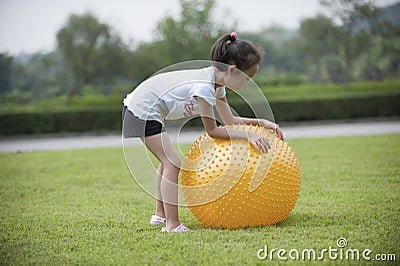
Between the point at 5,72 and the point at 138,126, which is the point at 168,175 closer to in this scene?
the point at 138,126

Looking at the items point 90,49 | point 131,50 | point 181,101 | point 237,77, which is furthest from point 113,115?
point 237,77

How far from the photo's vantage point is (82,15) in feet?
80.4

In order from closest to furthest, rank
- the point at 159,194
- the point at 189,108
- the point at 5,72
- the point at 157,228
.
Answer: the point at 189,108 → the point at 157,228 → the point at 159,194 → the point at 5,72

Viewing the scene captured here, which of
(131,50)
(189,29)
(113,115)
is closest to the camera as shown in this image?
(113,115)

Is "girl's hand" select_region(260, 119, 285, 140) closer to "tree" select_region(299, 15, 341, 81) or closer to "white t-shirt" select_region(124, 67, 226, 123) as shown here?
"white t-shirt" select_region(124, 67, 226, 123)

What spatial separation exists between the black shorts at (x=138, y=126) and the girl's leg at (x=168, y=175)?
0.05m

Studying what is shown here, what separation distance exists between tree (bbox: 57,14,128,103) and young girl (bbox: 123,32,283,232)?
19.9 m

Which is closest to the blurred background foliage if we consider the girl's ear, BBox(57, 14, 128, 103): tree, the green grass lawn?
BBox(57, 14, 128, 103): tree

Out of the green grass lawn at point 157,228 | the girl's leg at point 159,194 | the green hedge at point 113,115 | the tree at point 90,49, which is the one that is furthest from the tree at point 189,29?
the girl's leg at point 159,194

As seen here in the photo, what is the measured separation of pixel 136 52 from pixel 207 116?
2135 centimetres

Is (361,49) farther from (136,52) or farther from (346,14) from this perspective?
(136,52)

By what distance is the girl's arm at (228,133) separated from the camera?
4.32m

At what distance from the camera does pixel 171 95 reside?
14.8 ft

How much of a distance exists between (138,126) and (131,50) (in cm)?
2108
